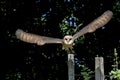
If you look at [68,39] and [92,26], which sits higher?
[92,26]

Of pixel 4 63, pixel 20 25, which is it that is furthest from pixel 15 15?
pixel 4 63

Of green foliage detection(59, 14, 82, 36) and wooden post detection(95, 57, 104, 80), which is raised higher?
green foliage detection(59, 14, 82, 36)

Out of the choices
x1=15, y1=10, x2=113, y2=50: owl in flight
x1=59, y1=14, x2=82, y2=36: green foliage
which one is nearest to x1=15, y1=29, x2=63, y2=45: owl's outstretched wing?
x1=15, y1=10, x2=113, y2=50: owl in flight

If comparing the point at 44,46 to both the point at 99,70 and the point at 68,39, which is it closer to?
the point at 68,39

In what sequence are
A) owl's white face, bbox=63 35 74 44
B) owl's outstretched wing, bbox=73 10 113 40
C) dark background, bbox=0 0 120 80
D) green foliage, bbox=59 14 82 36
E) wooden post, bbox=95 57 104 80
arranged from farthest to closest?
green foliage, bbox=59 14 82 36 < dark background, bbox=0 0 120 80 < owl's outstretched wing, bbox=73 10 113 40 < owl's white face, bbox=63 35 74 44 < wooden post, bbox=95 57 104 80

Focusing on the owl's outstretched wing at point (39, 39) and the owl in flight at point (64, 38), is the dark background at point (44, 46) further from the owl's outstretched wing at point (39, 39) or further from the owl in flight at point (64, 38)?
the owl's outstretched wing at point (39, 39)

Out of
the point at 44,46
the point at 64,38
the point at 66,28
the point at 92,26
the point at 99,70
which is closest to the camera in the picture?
the point at 99,70

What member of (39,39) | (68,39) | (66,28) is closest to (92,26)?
(68,39)

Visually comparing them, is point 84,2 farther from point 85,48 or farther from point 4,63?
point 4,63

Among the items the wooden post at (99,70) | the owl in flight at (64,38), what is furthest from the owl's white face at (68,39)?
the wooden post at (99,70)

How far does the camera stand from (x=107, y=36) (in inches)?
516

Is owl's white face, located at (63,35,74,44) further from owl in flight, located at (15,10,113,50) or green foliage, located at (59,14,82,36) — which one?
green foliage, located at (59,14,82,36)

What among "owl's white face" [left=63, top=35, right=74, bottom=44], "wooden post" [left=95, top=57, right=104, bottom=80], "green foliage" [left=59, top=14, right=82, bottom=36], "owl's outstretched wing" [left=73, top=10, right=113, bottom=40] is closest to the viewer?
"wooden post" [left=95, top=57, right=104, bottom=80]

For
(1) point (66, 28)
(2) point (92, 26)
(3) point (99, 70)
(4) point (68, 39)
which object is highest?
(1) point (66, 28)
